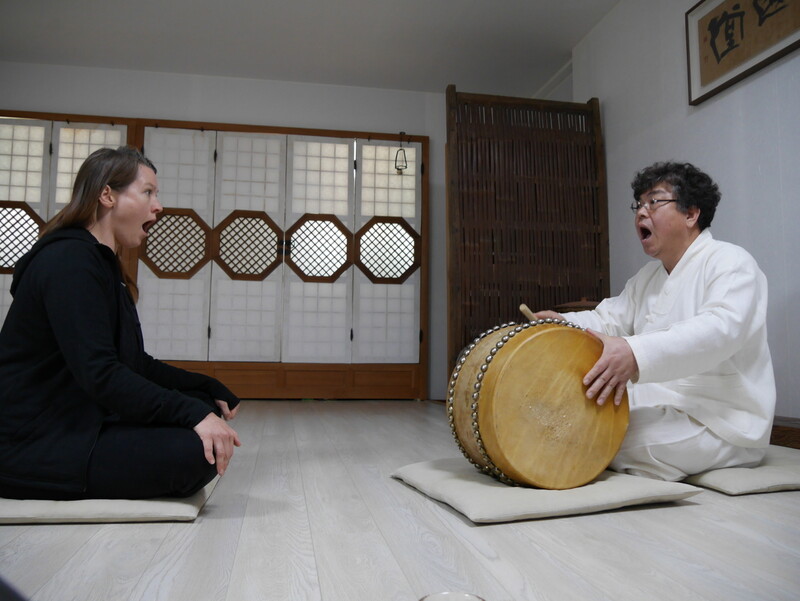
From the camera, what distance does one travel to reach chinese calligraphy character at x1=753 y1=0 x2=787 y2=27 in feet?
9.50

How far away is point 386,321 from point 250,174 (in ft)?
6.06

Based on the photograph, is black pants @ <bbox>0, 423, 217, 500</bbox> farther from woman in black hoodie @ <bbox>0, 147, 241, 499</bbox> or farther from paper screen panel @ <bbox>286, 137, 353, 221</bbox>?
paper screen panel @ <bbox>286, 137, 353, 221</bbox>

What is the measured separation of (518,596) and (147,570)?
742 mm

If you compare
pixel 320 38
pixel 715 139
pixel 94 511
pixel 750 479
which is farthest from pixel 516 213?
pixel 94 511

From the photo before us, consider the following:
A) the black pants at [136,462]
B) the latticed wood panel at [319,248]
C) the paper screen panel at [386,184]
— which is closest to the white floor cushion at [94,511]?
the black pants at [136,462]

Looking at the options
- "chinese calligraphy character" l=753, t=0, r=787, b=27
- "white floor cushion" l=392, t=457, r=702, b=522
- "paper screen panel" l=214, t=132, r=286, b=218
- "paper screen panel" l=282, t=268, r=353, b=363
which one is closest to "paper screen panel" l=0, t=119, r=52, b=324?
"paper screen panel" l=214, t=132, r=286, b=218

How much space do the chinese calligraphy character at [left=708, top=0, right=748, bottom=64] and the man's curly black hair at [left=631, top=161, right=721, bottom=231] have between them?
139cm

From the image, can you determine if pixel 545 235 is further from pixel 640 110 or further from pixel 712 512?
pixel 712 512

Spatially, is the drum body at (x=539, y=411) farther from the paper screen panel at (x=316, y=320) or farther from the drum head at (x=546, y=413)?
the paper screen panel at (x=316, y=320)

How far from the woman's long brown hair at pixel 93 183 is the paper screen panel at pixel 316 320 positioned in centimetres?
377

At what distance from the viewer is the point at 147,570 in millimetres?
1252

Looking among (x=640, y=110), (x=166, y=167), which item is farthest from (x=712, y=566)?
(x=166, y=167)

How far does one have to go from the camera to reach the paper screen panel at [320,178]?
18.7 feet

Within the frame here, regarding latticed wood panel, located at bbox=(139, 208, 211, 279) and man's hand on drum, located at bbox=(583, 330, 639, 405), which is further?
latticed wood panel, located at bbox=(139, 208, 211, 279)
